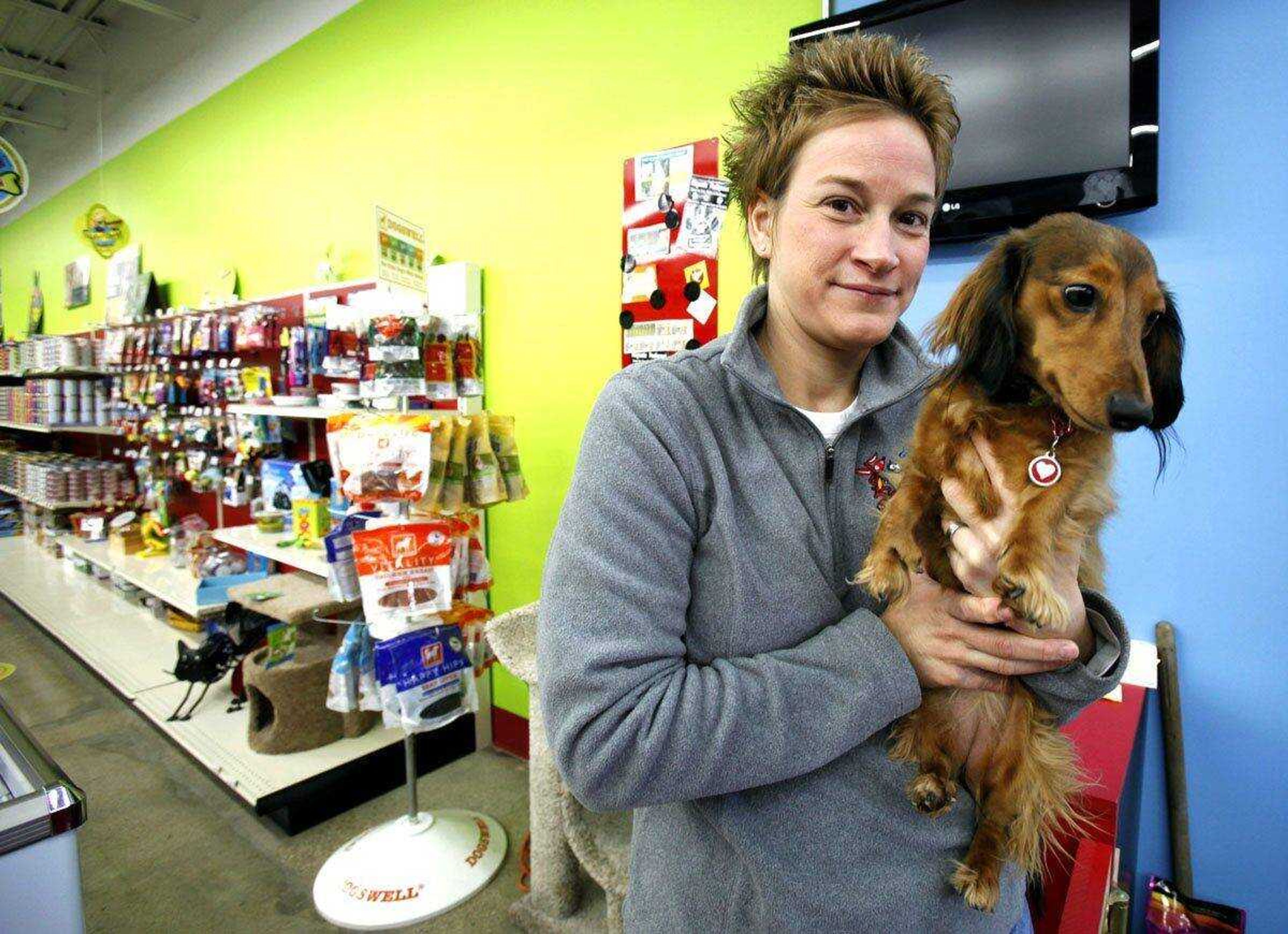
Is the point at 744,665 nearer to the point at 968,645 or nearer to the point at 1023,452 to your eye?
the point at 968,645

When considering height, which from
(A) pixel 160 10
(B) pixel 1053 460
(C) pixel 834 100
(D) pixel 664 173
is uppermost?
(A) pixel 160 10

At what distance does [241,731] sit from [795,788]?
2.82 meters

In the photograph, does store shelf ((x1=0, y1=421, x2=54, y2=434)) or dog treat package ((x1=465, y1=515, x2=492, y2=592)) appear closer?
dog treat package ((x1=465, y1=515, x2=492, y2=592))

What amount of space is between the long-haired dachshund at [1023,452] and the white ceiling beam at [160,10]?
458cm

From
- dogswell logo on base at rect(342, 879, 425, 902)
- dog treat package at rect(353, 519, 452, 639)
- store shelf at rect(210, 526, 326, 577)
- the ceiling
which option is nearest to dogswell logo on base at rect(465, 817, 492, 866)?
dogswell logo on base at rect(342, 879, 425, 902)

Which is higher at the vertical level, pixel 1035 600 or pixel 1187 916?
pixel 1035 600

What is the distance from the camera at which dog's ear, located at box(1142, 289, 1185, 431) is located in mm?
787

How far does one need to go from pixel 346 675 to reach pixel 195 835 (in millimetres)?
882

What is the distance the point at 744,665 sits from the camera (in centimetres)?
69

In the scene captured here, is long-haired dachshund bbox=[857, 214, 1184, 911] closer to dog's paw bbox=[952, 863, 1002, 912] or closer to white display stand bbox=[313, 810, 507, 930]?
dog's paw bbox=[952, 863, 1002, 912]

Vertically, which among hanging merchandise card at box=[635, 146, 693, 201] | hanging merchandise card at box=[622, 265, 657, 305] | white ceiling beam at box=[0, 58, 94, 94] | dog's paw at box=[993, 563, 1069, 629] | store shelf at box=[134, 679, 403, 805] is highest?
white ceiling beam at box=[0, 58, 94, 94]

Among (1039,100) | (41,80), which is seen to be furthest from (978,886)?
(41,80)

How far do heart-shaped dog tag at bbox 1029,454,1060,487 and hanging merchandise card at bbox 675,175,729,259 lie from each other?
4.84 ft

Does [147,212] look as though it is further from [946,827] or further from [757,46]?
[946,827]
